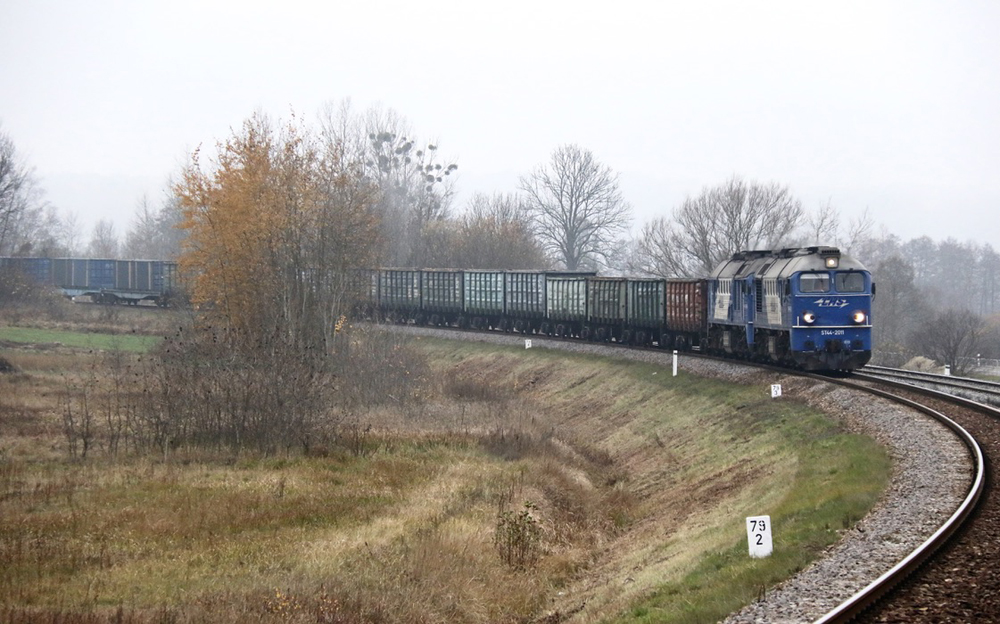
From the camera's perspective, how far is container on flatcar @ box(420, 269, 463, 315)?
5838cm

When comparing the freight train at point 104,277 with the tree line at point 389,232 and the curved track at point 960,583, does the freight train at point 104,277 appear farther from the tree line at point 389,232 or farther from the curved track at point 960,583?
the curved track at point 960,583

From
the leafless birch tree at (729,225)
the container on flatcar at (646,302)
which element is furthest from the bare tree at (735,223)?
the container on flatcar at (646,302)

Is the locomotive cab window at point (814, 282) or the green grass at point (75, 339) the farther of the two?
the green grass at point (75, 339)

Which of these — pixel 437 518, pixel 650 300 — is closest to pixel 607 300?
pixel 650 300

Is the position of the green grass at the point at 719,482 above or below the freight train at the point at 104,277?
below

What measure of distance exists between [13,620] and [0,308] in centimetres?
5685

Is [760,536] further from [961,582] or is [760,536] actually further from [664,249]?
[664,249]

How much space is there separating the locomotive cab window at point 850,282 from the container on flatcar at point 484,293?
1137 inches

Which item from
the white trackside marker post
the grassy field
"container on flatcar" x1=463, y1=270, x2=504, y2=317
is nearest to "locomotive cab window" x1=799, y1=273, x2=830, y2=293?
the grassy field

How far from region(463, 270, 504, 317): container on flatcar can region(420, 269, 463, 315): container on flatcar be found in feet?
2.27

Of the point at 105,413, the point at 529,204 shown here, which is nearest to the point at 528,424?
the point at 105,413

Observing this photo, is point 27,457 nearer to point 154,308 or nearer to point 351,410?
point 351,410

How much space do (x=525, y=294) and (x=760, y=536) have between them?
41554 millimetres

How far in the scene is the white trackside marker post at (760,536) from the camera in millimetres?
11656
